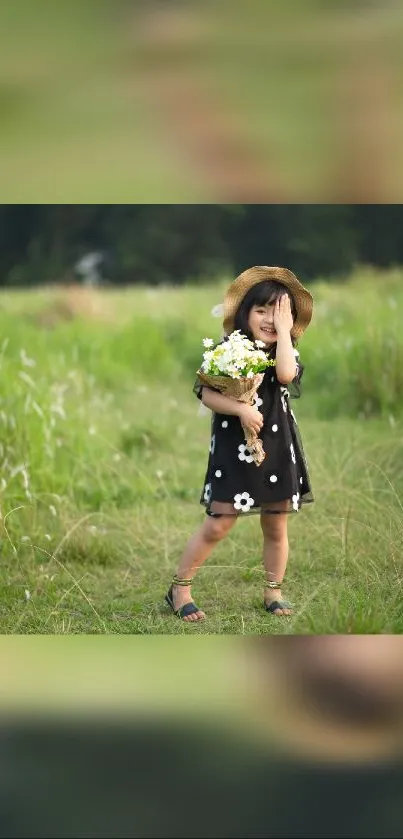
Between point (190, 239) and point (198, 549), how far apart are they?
25.2 feet

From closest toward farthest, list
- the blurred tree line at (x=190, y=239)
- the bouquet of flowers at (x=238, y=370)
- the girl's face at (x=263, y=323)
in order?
the bouquet of flowers at (x=238, y=370) < the girl's face at (x=263, y=323) < the blurred tree line at (x=190, y=239)

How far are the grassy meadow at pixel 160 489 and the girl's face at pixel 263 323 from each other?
444mm

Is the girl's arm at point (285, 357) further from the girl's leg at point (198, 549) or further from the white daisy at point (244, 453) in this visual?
the girl's leg at point (198, 549)

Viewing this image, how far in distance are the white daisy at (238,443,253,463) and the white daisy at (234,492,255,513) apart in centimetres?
7

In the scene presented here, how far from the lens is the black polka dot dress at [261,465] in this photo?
2232 mm

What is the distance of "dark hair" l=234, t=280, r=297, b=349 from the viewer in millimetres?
2236

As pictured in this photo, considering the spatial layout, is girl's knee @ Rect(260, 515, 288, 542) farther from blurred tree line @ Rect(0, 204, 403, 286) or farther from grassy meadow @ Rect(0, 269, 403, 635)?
blurred tree line @ Rect(0, 204, 403, 286)

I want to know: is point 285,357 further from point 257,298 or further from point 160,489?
point 160,489

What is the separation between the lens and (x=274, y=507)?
2270 mm

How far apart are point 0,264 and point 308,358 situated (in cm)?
516

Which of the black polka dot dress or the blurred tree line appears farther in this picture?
the blurred tree line

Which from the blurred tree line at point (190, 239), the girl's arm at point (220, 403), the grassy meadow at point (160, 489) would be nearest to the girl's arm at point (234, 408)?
the girl's arm at point (220, 403)

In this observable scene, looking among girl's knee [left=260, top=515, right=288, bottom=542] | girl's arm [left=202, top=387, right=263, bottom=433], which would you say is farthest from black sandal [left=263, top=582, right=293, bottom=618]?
girl's arm [left=202, top=387, right=263, bottom=433]
